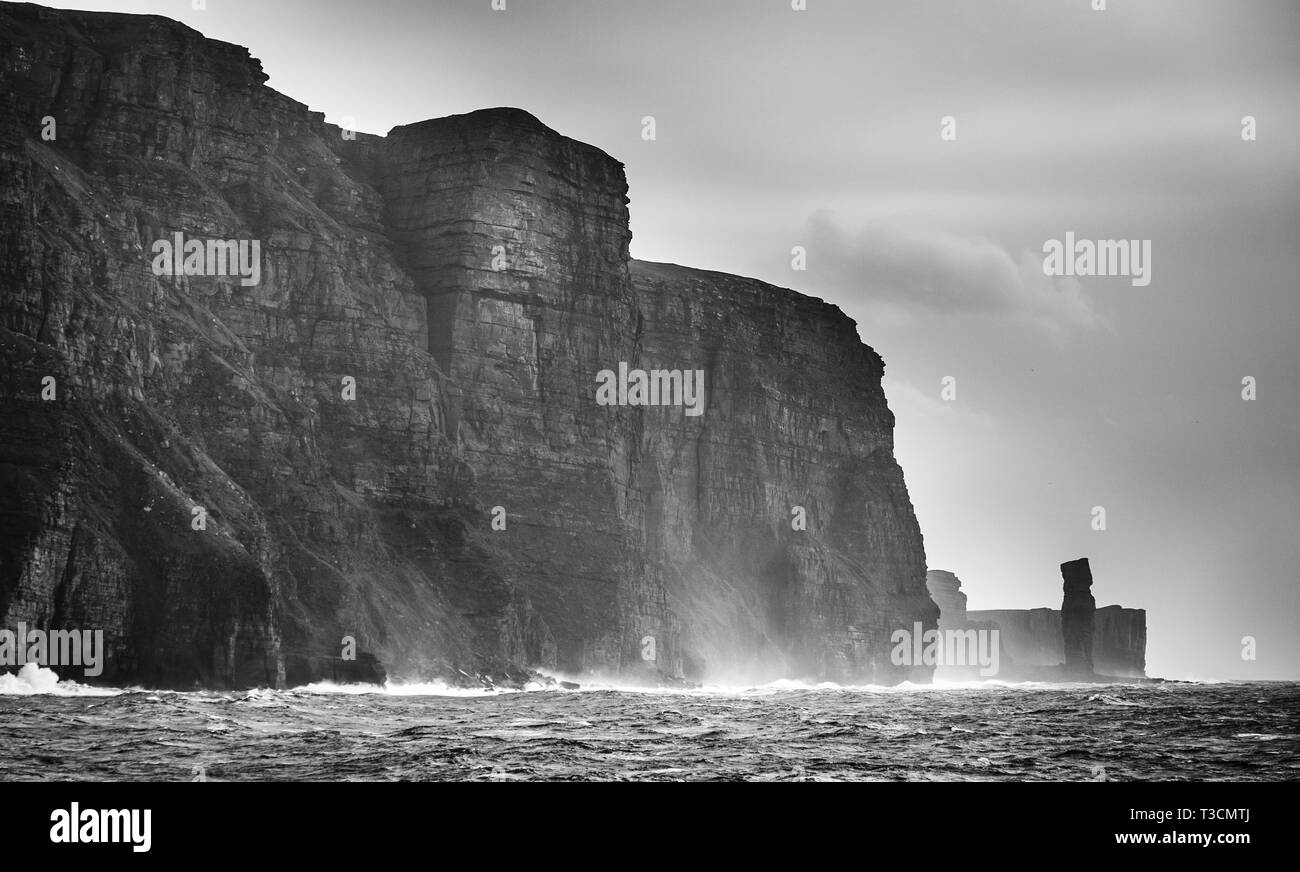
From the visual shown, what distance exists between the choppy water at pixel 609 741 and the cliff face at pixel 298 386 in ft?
51.1

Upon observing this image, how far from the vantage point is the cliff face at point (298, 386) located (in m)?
115

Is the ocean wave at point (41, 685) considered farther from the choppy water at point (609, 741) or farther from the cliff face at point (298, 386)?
the cliff face at point (298, 386)

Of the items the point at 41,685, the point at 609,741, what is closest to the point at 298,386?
the point at 41,685

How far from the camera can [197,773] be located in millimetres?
50531

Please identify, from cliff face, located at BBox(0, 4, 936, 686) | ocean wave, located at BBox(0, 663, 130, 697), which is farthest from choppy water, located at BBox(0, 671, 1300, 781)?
cliff face, located at BBox(0, 4, 936, 686)

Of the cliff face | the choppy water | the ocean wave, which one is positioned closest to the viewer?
the choppy water

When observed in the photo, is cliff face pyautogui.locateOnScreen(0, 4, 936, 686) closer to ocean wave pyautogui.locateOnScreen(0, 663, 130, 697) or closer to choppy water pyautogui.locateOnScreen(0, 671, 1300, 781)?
ocean wave pyautogui.locateOnScreen(0, 663, 130, 697)

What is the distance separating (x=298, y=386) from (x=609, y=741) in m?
94.4

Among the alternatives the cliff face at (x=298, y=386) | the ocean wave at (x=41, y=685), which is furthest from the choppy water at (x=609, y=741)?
the cliff face at (x=298, y=386)

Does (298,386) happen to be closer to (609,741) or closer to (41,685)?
(41,685)

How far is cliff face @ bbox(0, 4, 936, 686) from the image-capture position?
376 feet

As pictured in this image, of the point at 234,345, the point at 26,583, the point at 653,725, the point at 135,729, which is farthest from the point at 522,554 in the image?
the point at 135,729

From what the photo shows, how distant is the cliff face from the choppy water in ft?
51.1
